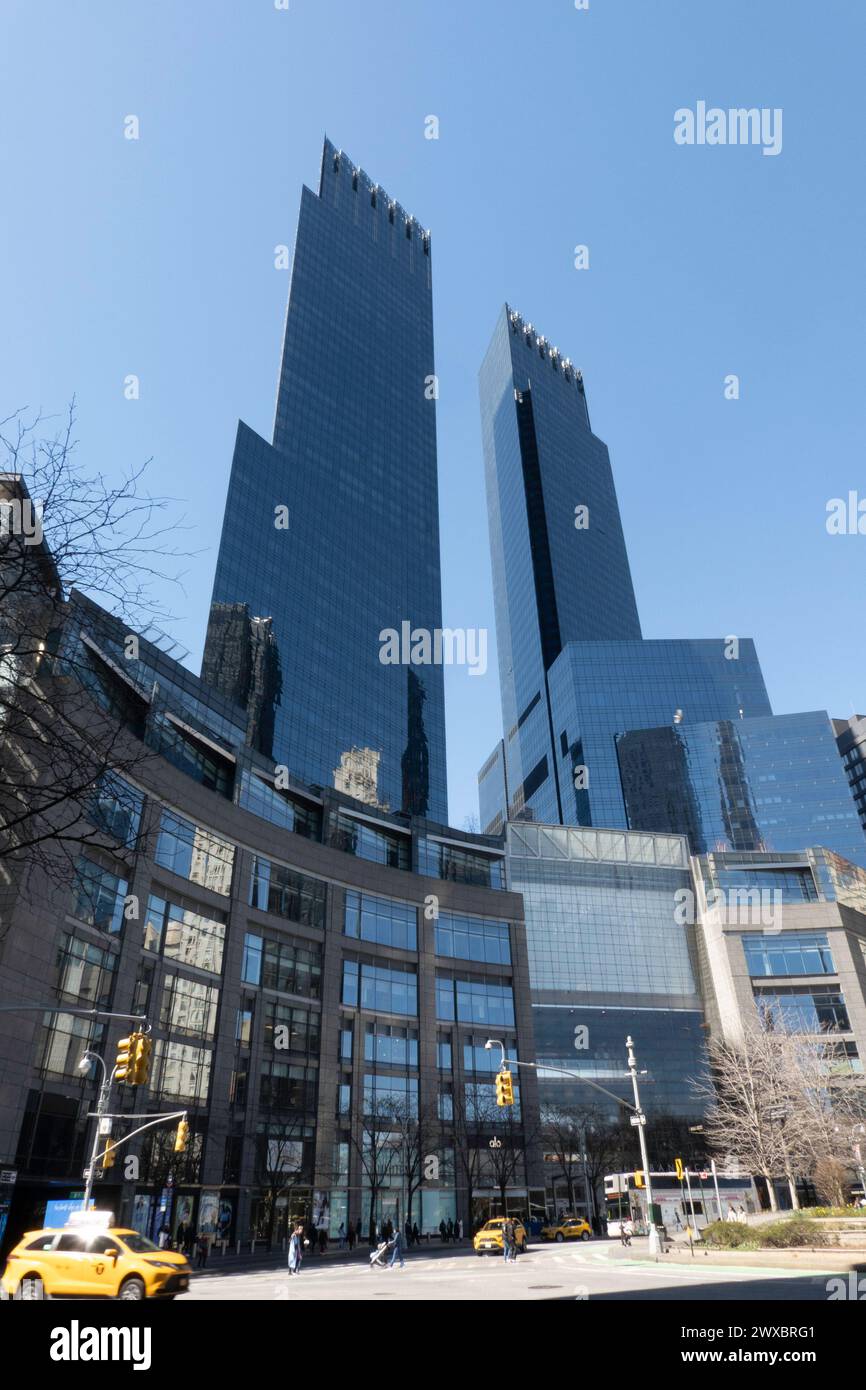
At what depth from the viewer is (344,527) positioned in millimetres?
141500

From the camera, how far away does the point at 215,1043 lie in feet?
167

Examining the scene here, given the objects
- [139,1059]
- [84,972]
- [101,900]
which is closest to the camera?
[139,1059]

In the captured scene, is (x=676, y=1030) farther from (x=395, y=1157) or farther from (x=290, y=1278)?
(x=290, y=1278)

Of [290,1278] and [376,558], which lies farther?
[376,558]

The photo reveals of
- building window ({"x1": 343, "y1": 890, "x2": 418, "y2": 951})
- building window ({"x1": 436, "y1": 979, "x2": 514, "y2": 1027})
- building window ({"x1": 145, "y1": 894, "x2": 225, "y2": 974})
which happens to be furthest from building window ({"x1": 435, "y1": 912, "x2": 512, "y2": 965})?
building window ({"x1": 145, "y1": 894, "x2": 225, "y2": 974})

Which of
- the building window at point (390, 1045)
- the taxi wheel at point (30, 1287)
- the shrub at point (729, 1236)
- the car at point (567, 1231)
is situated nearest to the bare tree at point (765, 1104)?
the car at point (567, 1231)

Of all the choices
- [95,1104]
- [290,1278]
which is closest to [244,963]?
[95,1104]

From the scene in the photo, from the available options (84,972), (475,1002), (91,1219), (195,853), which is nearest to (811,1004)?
(475,1002)

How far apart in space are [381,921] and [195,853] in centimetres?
1848

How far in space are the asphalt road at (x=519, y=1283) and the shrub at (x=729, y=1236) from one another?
3.31m

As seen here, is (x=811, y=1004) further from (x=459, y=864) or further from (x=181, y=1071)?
(x=181, y=1071)

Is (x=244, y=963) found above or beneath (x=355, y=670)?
beneath

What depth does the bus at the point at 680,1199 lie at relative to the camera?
6769 cm
